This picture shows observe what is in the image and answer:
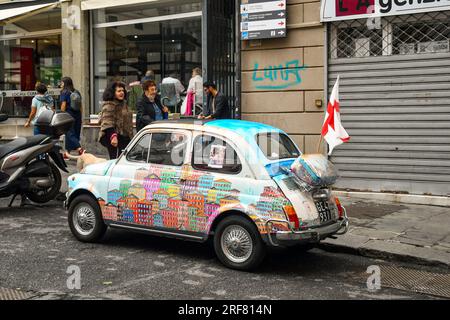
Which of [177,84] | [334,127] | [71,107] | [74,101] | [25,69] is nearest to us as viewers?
[334,127]

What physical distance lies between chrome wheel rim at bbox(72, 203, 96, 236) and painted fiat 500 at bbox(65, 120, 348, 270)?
0.01 m

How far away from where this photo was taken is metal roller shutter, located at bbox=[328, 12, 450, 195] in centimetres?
992

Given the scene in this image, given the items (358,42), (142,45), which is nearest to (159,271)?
(358,42)

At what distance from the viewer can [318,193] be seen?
20.4 feet

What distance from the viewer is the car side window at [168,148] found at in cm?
655

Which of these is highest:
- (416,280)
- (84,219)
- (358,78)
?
(358,78)

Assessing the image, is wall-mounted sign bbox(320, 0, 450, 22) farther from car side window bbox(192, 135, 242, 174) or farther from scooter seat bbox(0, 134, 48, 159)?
scooter seat bbox(0, 134, 48, 159)

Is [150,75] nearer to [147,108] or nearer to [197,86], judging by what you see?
[197,86]

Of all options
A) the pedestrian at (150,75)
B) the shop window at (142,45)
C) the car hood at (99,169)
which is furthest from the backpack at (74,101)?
the car hood at (99,169)

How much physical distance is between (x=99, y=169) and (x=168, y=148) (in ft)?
3.30

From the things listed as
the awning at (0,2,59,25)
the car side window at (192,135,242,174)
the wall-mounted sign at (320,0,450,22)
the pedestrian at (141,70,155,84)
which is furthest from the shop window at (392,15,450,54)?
the awning at (0,2,59,25)

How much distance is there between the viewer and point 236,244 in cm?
601

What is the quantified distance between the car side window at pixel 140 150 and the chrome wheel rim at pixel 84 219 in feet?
2.71

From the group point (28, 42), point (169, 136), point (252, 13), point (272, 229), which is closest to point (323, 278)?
point (272, 229)
